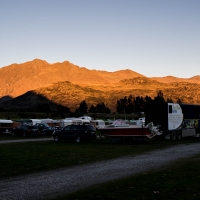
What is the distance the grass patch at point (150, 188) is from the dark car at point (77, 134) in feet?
71.5

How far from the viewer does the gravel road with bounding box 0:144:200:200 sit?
12.1 metres

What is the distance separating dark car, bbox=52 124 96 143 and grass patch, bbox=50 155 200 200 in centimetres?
2180

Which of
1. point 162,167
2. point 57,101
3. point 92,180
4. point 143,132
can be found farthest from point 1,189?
point 57,101

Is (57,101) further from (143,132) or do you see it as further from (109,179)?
(109,179)

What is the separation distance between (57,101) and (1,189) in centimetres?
18498

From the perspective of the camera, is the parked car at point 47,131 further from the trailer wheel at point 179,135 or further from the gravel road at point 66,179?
the gravel road at point 66,179

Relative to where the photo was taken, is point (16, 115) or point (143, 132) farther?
point (16, 115)

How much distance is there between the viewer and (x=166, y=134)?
40.8 metres

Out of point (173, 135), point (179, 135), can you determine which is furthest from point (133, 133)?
point (179, 135)

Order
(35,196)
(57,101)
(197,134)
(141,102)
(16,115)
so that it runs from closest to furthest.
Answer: (35,196) < (197,134) < (16,115) < (141,102) < (57,101)

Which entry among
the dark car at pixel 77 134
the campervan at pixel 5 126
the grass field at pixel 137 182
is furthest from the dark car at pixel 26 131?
the grass field at pixel 137 182

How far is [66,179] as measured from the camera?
48.7 ft

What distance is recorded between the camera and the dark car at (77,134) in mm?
37438

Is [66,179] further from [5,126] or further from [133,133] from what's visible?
[5,126]
